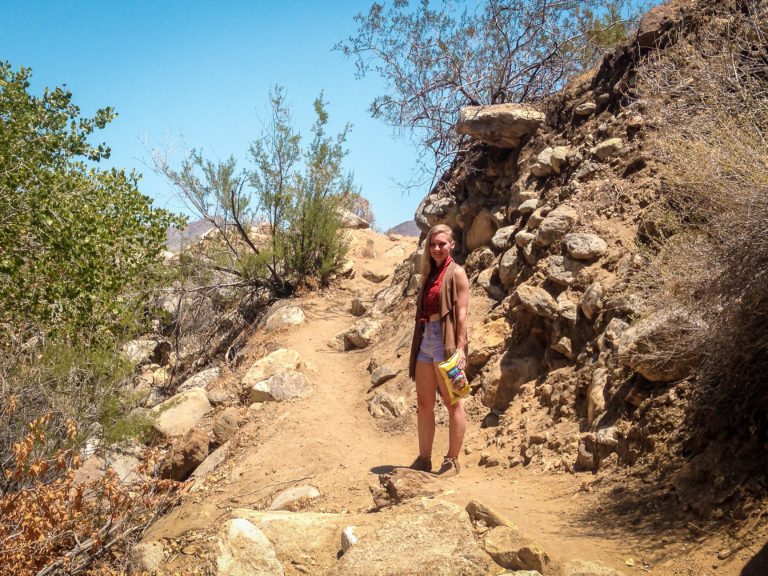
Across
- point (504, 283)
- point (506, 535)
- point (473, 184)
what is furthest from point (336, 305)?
point (506, 535)

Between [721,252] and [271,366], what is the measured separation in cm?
593

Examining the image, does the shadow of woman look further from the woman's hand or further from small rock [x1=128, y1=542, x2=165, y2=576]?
small rock [x1=128, y1=542, x2=165, y2=576]

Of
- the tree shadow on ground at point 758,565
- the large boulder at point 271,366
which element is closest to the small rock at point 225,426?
the large boulder at point 271,366

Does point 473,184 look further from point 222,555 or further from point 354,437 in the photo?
point 222,555

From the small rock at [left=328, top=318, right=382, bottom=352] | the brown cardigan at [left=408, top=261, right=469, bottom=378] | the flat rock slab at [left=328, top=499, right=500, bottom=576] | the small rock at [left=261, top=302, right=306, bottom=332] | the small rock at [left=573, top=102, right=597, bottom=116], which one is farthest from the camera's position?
the small rock at [left=261, top=302, right=306, bottom=332]

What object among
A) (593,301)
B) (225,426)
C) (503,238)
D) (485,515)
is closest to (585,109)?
(503,238)

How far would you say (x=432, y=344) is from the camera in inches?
178

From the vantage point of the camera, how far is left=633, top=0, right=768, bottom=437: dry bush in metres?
3.33

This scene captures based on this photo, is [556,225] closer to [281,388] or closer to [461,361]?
[461,361]

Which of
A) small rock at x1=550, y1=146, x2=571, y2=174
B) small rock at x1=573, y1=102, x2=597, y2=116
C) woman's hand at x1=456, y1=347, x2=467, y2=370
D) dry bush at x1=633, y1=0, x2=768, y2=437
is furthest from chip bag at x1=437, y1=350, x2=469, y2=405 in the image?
small rock at x1=573, y1=102, x2=597, y2=116

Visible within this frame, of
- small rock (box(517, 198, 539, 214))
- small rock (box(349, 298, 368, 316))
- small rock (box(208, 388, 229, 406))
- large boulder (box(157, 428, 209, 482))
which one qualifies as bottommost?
large boulder (box(157, 428, 209, 482))

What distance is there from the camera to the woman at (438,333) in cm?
438

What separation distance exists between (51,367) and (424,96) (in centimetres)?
662

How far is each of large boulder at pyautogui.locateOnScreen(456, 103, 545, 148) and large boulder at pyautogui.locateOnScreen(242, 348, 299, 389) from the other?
3972 millimetres
